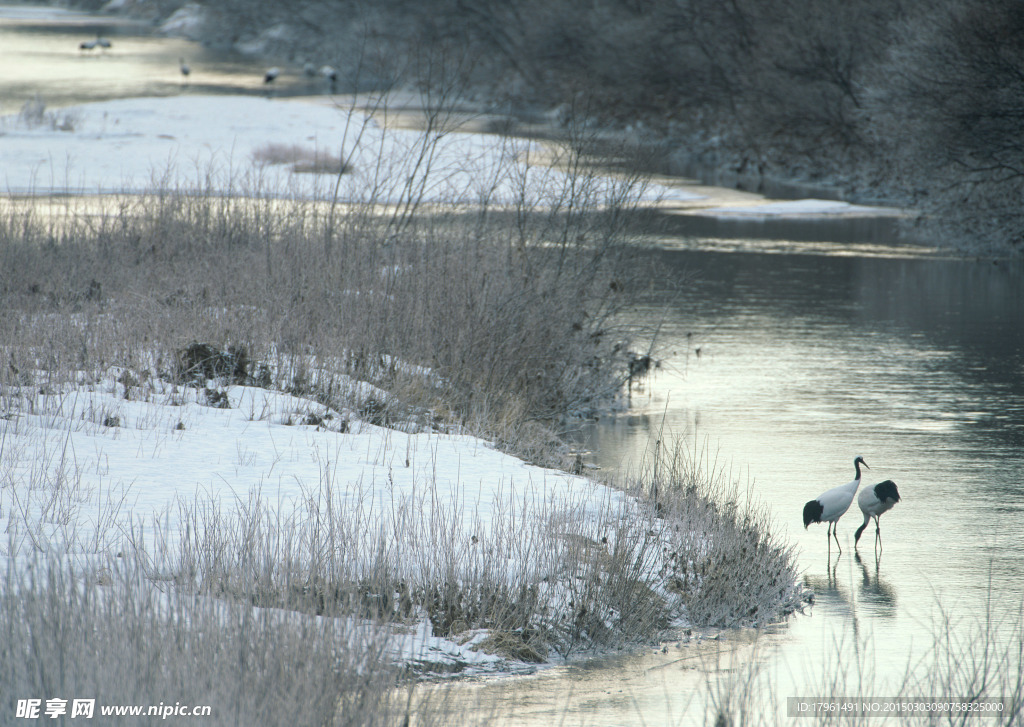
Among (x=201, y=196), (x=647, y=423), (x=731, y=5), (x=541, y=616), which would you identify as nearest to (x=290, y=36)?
(x=731, y=5)

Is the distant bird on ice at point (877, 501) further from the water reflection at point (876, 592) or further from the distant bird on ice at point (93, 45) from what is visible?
the distant bird on ice at point (93, 45)

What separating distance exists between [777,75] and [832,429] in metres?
35.8

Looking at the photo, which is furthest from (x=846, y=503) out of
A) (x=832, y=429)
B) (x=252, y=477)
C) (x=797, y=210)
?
(x=797, y=210)

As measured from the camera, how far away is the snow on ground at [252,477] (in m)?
6.50

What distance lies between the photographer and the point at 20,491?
7.01 m

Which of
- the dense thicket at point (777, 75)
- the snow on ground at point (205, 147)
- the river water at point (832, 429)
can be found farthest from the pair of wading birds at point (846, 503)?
the snow on ground at point (205, 147)

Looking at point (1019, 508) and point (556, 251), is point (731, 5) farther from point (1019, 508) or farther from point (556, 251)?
point (1019, 508)

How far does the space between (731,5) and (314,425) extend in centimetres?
5170

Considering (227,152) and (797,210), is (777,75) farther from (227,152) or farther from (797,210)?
(227,152)

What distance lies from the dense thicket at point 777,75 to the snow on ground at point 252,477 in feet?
19.3

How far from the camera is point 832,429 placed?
1262 centimetres

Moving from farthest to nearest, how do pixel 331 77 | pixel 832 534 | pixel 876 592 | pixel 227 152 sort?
pixel 331 77, pixel 227 152, pixel 832 534, pixel 876 592

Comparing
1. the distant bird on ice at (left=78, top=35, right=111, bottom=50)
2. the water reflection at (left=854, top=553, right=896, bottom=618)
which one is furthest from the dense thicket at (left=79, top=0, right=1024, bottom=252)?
the distant bird on ice at (left=78, top=35, right=111, bottom=50)

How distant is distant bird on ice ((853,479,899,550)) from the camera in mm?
8703
